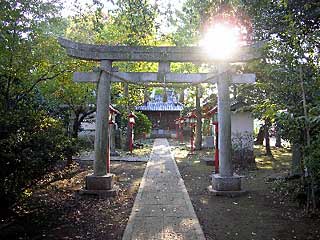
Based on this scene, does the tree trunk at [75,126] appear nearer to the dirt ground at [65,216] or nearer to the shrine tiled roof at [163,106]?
the dirt ground at [65,216]

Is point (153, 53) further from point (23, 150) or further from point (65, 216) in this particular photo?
point (65, 216)

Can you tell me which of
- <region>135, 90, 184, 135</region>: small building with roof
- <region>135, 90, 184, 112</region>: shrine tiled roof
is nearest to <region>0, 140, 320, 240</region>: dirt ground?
<region>135, 90, 184, 112</region>: shrine tiled roof

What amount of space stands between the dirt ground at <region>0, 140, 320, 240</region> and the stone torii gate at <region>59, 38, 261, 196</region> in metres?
0.82

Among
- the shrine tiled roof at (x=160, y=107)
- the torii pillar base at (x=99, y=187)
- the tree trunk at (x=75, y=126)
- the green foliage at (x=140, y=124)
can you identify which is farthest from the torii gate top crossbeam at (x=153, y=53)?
the shrine tiled roof at (x=160, y=107)

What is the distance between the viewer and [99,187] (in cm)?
936

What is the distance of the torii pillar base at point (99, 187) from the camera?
9.18 m

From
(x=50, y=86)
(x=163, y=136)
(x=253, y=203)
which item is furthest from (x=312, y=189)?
(x=163, y=136)

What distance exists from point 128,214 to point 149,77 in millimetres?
4394

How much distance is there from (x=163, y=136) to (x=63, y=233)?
36.6m

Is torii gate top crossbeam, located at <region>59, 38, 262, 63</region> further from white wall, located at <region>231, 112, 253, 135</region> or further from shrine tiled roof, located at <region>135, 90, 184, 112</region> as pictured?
shrine tiled roof, located at <region>135, 90, 184, 112</region>

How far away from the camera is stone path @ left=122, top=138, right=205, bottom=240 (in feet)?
19.6

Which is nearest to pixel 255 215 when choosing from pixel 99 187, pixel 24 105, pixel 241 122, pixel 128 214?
pixel 128 214

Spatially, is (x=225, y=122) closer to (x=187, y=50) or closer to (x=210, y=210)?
(x=187, y=50)

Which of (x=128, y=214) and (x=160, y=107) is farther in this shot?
(x=160, y=107)
